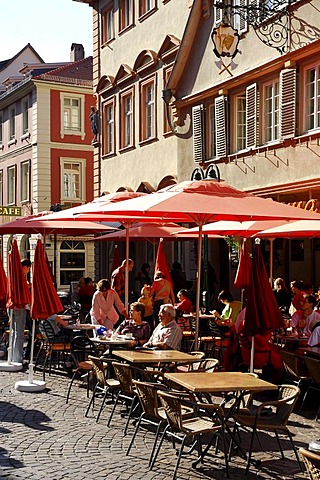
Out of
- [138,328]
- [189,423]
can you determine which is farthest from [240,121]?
[189,423]

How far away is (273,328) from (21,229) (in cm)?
872

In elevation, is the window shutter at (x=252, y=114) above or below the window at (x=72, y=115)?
below

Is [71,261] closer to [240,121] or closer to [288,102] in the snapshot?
[240,121]

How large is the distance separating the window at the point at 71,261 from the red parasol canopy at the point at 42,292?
1163 inches

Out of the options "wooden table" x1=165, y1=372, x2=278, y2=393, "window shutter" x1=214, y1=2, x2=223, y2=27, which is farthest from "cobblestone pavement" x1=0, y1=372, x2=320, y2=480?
"window shutter" x1=214, y1=2, x2=223, y2=27

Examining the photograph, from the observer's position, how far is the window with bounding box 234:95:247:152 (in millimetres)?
21367

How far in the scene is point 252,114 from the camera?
20.2 metres


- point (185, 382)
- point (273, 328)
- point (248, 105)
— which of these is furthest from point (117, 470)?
point (248, 105)

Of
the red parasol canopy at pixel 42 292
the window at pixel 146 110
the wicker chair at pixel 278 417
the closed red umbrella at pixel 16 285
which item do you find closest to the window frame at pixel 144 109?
the window at pixel 146 110

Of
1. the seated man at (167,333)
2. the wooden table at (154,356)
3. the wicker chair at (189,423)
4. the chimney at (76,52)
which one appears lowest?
the wicker chair at (189,423)

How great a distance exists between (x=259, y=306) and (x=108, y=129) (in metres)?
20.8

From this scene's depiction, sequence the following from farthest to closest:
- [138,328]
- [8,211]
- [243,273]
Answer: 1. [8,211]
2. [243,273]
3. [138,328]

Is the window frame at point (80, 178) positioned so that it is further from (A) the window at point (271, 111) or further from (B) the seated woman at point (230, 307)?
(B) the seated woman at point (230, 307)

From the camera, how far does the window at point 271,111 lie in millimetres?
19484
